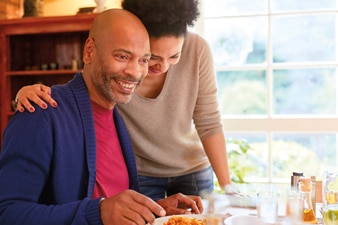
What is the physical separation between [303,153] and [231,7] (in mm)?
1058

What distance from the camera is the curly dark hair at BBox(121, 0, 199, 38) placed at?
1.52 metres

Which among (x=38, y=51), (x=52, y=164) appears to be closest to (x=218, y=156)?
(x=52, y=164)

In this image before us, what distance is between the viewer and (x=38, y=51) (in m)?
3.75

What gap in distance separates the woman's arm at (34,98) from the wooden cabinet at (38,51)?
1.93 metres

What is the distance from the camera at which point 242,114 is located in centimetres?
317

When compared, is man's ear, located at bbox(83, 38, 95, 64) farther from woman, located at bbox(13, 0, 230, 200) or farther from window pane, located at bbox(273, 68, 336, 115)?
window pane, located at bbox(273, 68, 336, 115)

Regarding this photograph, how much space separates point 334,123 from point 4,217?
230cm

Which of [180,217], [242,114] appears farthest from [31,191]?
[242,114]

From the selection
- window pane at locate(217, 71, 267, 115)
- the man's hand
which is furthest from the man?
window pane at locate(217, 71, 267, 115)

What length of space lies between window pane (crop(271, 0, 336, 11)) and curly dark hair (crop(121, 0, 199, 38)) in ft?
5.27

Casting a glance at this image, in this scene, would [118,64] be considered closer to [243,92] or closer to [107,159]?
[107,159]

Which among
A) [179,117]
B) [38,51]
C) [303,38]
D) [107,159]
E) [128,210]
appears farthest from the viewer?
[38,51]

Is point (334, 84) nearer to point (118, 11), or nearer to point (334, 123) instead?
point (334, 123)

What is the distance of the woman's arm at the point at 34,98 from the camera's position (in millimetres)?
1294
